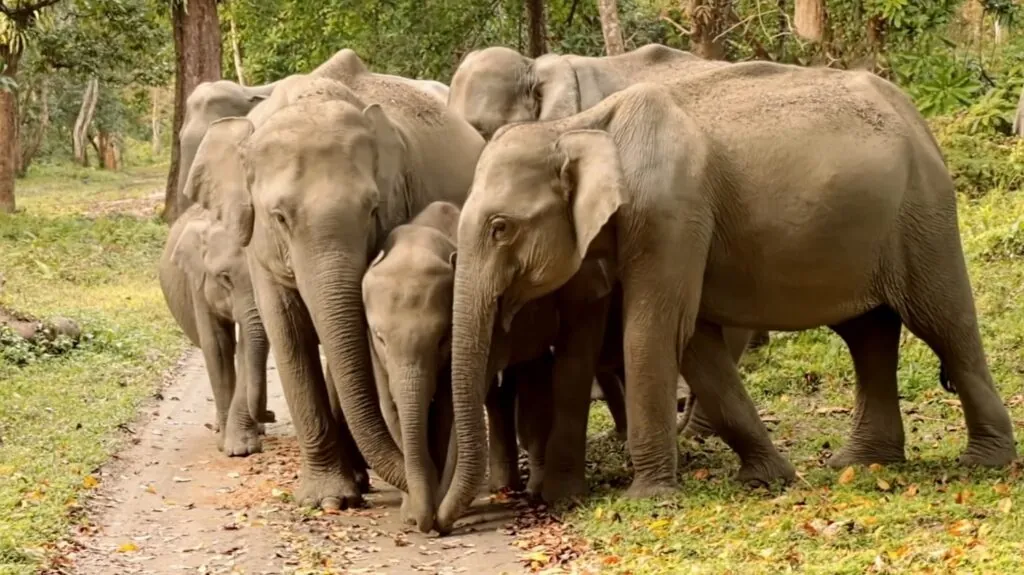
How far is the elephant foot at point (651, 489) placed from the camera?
767 centimetres

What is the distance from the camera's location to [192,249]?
10633 mm

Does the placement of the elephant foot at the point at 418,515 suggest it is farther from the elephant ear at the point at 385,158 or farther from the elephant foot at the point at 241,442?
the elephant foot at the point at 241,442

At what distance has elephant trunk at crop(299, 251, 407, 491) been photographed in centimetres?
740

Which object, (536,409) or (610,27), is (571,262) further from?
(610,27)

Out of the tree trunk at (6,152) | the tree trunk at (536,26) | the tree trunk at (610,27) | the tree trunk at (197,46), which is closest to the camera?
the tree trunk at (610,27)

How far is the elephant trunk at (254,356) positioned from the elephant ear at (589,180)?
2.91m

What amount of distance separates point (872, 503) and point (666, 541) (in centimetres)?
96

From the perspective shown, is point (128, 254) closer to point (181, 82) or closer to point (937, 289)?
point (181, 82)

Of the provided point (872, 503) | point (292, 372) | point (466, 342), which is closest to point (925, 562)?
point (872, 503)

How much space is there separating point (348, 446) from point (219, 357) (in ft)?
7.61

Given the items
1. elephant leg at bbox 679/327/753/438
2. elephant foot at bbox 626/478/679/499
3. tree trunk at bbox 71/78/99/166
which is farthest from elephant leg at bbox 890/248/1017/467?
tree trunk at bbox 71/78/99/166

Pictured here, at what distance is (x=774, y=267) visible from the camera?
7.90 meters

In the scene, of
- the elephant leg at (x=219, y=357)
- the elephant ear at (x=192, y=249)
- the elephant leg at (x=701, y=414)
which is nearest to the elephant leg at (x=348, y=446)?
the elephant leg at (x=219, y=357)

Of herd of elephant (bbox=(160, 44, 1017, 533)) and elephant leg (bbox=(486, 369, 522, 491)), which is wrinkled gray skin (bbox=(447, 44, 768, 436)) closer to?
herd of elephant (bbox=(160, 44, 1017, 533))
